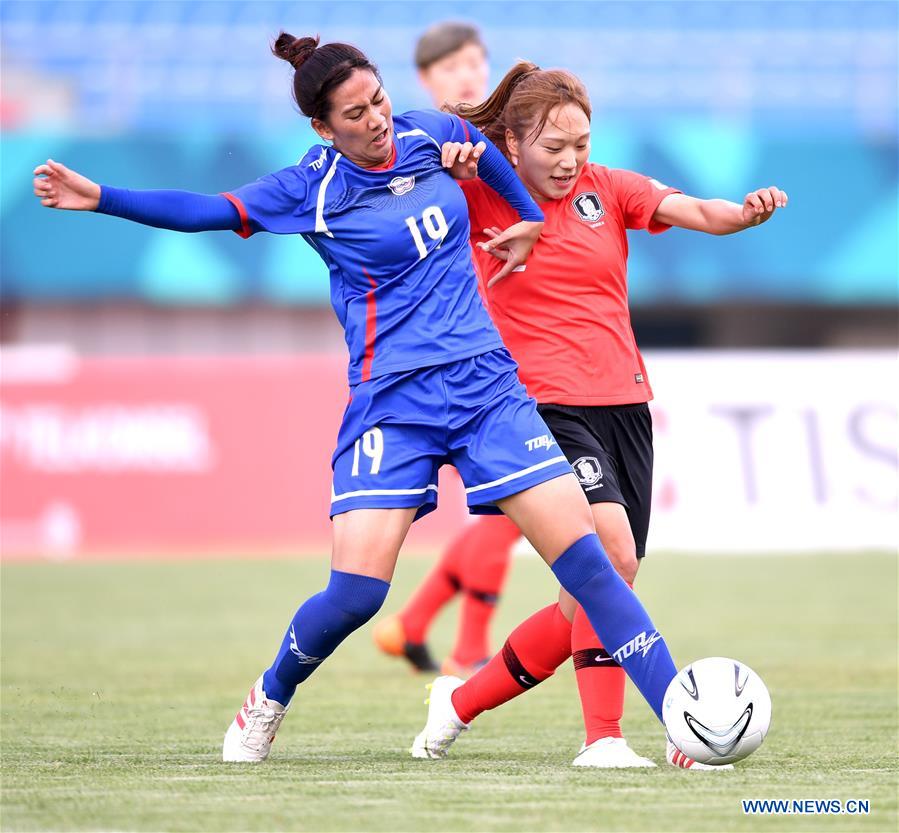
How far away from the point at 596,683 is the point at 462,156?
1589 mm

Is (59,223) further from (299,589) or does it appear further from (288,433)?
(299,589)

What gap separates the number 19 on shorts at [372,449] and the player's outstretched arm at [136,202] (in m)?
0.69

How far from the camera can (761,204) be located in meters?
4.44

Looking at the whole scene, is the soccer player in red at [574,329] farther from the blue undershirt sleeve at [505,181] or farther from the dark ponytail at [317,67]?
the dark ponytail at [317,67]

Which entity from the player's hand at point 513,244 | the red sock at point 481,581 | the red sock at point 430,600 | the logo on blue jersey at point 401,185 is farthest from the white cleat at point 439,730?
the red sock at point 430,600

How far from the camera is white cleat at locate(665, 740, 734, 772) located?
4.23m

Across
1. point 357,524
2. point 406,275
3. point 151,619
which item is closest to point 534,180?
point 406,275

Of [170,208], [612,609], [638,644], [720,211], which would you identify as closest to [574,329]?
[720,211]

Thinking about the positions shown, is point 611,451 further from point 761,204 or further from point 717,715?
point 717,715

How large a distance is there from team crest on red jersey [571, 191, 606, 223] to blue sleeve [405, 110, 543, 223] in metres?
0.20

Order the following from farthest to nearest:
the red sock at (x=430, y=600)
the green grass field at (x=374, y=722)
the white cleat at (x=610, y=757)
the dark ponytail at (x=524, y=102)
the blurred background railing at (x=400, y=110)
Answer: the blurred background railing at (x=400, y=110) < the red sock at (x=430, y=600) < the dark ponytail at (x=524, y=102) < the white cleat at (x=610, y=757) < the green grass field at (x=374, y=722)

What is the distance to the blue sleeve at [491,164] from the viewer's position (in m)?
4.52

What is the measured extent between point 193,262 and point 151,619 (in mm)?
8882

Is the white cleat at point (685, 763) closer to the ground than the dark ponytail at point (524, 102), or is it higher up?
closer to the ground
